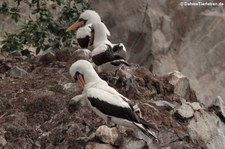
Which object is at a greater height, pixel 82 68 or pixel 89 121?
pixel 82 68

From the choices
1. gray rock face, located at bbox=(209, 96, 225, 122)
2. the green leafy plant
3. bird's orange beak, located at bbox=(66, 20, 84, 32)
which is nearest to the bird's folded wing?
gray rock face, located at bbox=(209, 96, 225, 122)

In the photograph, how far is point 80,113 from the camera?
35.1 ft

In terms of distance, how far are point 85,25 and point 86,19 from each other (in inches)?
4.5

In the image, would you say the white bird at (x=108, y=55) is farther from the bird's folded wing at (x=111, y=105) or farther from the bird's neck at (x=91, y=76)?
the bird's folded wing at (x=111, y=105)

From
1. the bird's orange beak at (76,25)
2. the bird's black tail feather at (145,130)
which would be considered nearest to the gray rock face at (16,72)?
the bird's orange beak at (76,25)

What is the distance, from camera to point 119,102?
9.70 m

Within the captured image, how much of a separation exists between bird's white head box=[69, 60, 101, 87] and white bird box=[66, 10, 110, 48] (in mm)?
2854

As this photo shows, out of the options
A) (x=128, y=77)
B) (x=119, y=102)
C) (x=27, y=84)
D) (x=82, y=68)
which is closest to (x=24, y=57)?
(x=27, y=84)

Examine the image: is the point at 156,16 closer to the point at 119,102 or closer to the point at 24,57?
the point at 24,57

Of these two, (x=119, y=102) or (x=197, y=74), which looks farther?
(x=197, y=74)

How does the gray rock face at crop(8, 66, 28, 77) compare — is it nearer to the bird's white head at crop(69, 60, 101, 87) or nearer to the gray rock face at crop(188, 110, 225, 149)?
the bird's white head at crop(69, 60, 101, 87)

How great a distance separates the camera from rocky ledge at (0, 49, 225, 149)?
33.1ft

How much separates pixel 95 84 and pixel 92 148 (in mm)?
951

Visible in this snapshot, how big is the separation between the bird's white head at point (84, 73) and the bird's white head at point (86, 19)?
2.89 meters
